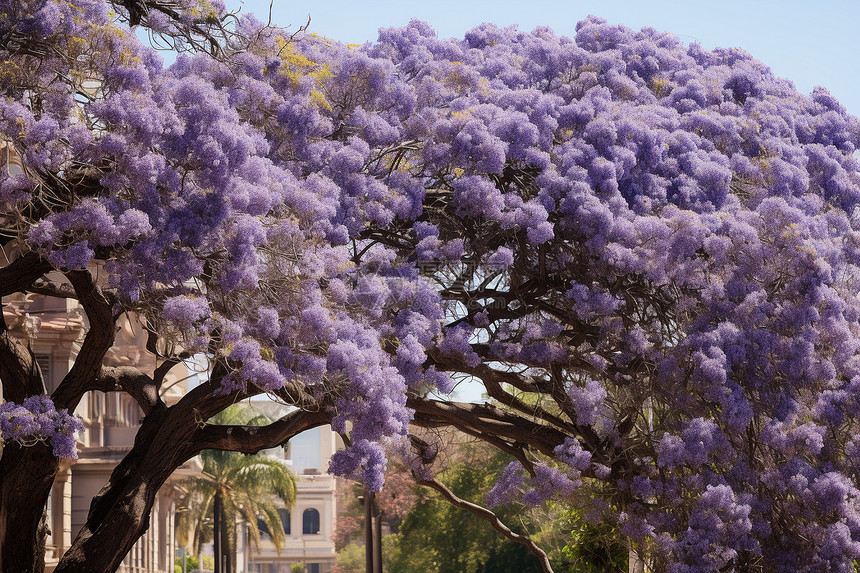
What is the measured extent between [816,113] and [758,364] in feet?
18.6

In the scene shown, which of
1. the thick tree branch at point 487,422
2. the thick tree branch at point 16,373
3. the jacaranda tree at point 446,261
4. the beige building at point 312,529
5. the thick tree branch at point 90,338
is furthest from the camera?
the beige building at point 312,529

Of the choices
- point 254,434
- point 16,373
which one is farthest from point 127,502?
point 16,373

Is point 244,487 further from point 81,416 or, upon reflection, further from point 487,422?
point 487,422

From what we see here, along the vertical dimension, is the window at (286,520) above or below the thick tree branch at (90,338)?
above

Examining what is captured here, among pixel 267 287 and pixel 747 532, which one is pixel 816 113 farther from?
pixel 267 287

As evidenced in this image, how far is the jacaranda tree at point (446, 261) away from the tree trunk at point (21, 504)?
0.13ft

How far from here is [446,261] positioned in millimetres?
15211

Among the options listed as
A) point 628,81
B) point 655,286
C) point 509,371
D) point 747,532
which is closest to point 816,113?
point 628,81

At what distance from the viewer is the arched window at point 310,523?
98312 mm

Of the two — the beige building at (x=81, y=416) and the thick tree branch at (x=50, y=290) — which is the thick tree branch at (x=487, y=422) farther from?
the beige building at (x=81, y=416)

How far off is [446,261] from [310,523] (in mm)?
86058

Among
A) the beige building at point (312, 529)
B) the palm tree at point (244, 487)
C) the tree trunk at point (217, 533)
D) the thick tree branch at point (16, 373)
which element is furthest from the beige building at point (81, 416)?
the beige building at point (312, 529)

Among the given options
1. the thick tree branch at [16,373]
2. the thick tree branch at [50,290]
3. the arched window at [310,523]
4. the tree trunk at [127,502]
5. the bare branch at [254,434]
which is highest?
the arched window at [310,523]

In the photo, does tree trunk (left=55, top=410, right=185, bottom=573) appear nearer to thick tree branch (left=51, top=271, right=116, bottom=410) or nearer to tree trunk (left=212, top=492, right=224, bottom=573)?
thick tree branch (left=51, top=271, right=116, bottom=410)
